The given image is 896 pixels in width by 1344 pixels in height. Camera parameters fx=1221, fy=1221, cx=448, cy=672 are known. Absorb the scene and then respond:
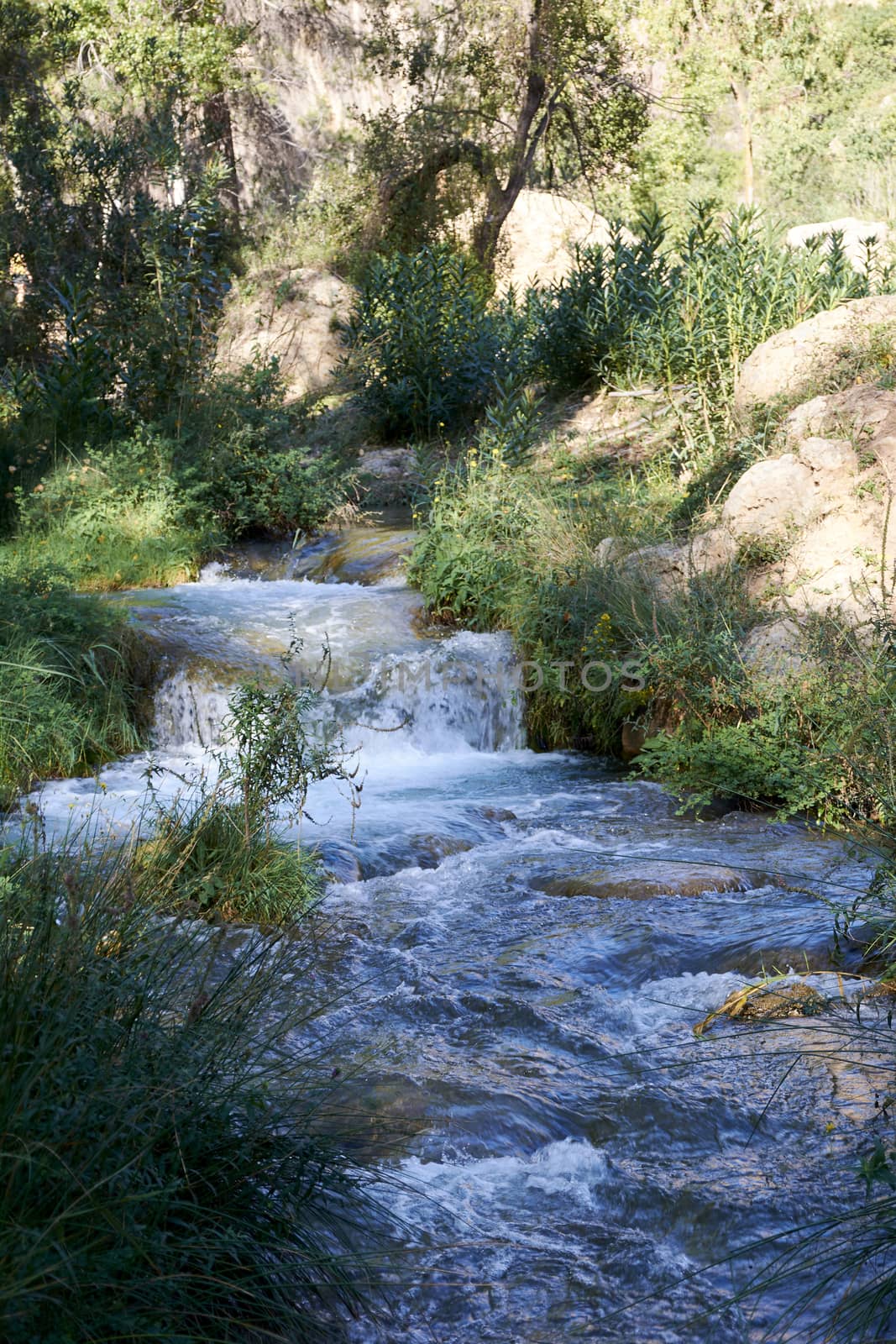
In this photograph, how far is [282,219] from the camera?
20.7 meters

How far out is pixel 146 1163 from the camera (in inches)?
80.1

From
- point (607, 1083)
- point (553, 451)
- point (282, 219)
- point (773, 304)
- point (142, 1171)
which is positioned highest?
point (282, 219)

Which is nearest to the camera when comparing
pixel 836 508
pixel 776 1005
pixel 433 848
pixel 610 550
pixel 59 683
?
pixel 776 1005

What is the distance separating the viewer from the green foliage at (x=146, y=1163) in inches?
70.1

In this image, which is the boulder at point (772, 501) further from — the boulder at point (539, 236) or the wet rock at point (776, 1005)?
the boulder at point (539, 236)

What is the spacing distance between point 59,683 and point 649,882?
140 inches

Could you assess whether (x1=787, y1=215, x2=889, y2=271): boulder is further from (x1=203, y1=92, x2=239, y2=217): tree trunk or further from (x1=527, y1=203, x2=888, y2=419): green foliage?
(x1=203, y1=92, x2=239, y2=217): tree trunk

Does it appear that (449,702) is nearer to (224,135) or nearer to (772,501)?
(772,501)

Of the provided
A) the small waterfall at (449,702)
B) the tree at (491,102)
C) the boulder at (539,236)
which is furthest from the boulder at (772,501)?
the boulder at (539,236)

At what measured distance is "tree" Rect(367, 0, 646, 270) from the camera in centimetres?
1759

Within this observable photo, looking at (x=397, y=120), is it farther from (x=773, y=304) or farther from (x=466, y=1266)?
(x=466, y=1266)

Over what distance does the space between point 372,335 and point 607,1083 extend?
12.2m

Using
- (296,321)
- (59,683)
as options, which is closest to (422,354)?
(296,321)

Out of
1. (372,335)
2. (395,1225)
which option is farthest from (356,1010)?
(372,335)
